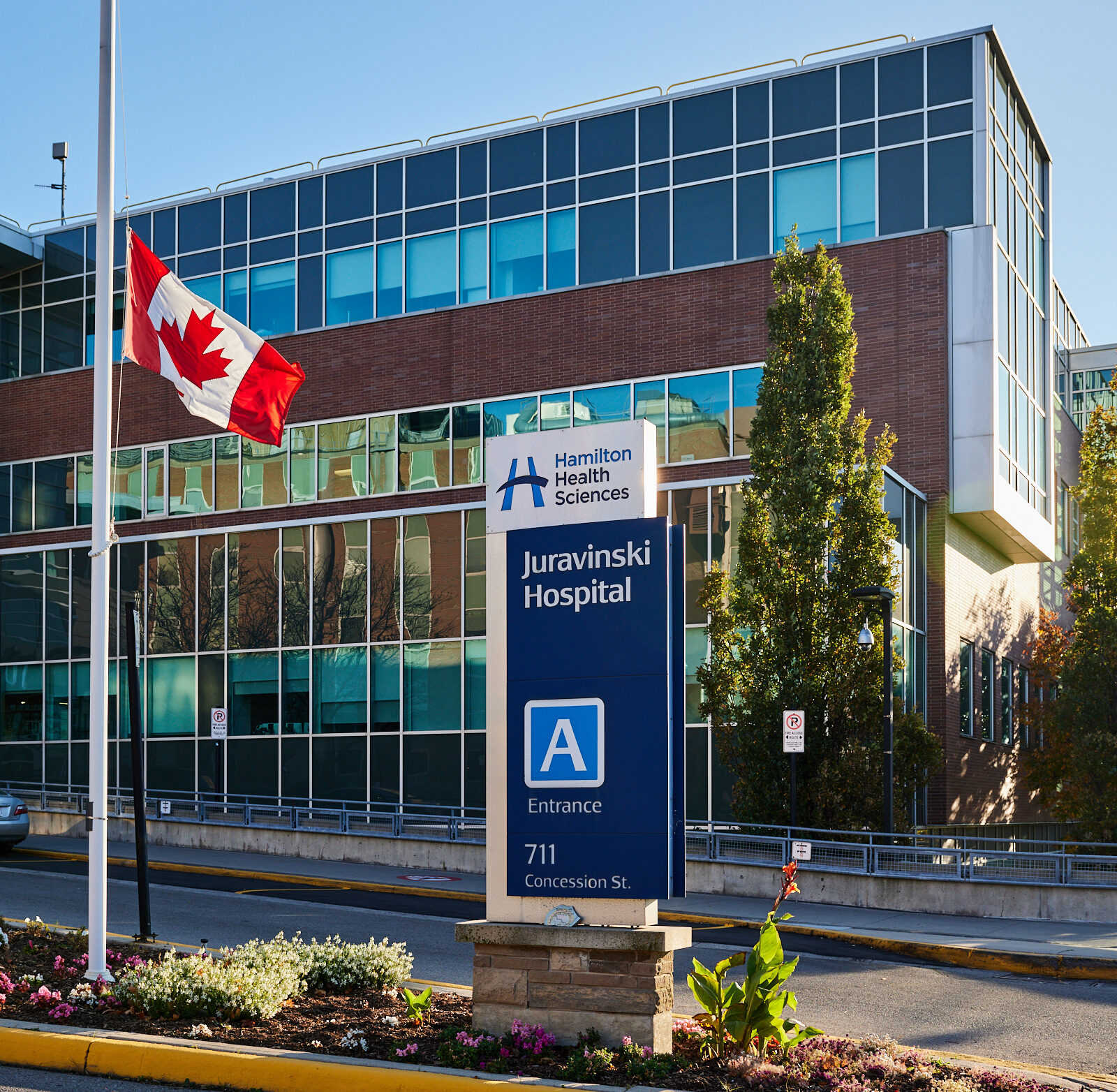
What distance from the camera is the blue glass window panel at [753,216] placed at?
3197 cm

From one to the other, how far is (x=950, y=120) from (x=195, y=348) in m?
23.7

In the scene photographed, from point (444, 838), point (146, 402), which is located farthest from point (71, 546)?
point (444, 838)

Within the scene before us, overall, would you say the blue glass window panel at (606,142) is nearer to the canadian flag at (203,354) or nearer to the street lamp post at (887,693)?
the street lamp post at (887,693)

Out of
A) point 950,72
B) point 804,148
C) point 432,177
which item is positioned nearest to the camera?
point 950,72

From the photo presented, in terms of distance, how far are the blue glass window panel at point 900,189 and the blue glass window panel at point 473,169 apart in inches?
402

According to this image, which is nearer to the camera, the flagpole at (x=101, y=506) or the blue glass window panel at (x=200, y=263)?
the flagpole at (x=101, y=506)

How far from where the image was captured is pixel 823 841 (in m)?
21.1

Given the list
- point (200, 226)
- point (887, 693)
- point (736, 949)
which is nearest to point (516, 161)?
point (200, 226)

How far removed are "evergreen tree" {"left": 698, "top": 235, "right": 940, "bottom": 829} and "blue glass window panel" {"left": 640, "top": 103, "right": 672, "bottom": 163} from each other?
1012 cm

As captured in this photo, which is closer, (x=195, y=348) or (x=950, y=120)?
(x=195, y=348)

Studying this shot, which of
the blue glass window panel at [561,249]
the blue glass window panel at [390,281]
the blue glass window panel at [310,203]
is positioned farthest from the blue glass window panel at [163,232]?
the blue glass window panel at [561,249]

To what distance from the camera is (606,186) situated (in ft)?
111

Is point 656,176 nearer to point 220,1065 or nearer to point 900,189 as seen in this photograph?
point 900,189

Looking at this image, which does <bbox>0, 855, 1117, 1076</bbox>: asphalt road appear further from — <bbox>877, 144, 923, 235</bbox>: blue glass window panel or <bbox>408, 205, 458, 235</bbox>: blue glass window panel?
<bbox>408, 205, 458, 235</bbox>: blue glass window panel
